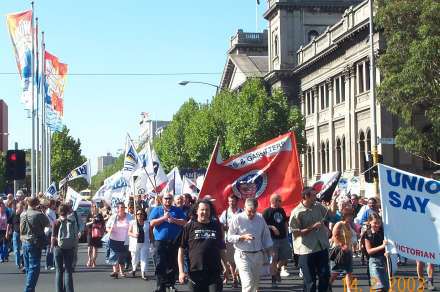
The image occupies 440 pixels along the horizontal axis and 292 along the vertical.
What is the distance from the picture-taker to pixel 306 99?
66938 millimetres

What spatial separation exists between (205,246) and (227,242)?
4476 millimetres

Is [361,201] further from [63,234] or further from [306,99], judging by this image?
[306,99]

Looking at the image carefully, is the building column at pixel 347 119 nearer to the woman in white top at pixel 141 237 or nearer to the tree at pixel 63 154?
the woman in white top at pixel 141 237

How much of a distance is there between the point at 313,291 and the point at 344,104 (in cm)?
4417

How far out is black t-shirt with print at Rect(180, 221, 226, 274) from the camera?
394 inches

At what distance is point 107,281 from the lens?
59.5ft

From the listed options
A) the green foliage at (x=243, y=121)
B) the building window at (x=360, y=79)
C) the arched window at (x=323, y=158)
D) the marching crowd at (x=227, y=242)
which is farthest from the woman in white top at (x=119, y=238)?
the arched window at (x=323, y=158)

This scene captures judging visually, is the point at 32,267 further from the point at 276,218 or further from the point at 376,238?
the point at 376,238

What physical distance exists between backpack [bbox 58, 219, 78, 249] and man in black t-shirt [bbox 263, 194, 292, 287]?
3250 millimetres

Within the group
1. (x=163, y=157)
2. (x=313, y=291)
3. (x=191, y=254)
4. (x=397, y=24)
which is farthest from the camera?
(x=163, y=157)

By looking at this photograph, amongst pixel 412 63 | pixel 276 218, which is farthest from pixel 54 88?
pixel 276 218

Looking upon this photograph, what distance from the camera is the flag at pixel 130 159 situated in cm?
2486

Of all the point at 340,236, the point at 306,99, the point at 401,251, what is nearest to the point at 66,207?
the point at 340,236

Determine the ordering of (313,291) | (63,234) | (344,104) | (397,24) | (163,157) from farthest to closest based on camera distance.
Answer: (163,157), (344,104), (397,24), (63,234), (313,291)
